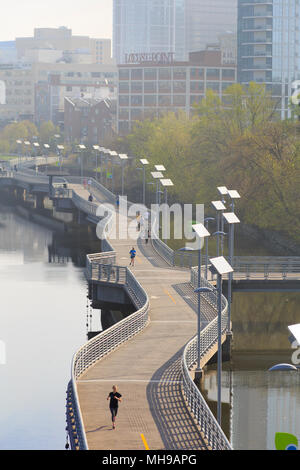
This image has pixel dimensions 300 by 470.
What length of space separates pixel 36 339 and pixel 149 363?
58.5ft

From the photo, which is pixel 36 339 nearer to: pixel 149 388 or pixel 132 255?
pixel 132 255

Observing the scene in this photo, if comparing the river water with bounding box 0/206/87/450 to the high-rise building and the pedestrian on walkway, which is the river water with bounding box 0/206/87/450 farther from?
the high-rise building

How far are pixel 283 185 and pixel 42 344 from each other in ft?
108

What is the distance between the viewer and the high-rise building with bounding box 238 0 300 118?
583 ft

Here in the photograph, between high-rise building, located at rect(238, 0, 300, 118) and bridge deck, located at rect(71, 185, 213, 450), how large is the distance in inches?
5119

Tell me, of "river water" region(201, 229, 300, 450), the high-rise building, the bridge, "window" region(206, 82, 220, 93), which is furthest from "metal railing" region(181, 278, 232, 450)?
"window" region(206, 82, 220, 93)

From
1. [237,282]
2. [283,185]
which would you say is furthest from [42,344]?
[283,185]

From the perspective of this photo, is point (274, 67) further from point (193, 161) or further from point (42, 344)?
point (42, 344)

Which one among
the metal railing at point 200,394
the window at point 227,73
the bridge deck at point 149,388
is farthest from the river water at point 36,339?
the window at point 227,73

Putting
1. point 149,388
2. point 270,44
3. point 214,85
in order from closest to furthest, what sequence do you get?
point 149,388, point 270,44, point 214,85

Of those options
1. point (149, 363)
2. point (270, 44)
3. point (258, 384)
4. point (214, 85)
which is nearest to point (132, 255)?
point (258, 384)

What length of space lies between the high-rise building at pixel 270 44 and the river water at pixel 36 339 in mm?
88552

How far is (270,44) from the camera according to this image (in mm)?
180250

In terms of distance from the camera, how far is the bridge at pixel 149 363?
32750mm
